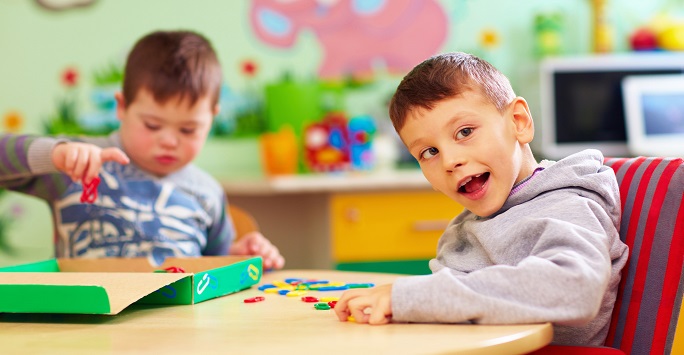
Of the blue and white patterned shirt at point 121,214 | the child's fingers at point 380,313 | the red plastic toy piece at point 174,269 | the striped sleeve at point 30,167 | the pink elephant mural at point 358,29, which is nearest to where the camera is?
the child's fingers at point 380,313

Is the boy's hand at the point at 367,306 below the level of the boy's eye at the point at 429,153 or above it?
below

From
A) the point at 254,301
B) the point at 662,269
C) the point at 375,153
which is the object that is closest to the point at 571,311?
the point at 662,269

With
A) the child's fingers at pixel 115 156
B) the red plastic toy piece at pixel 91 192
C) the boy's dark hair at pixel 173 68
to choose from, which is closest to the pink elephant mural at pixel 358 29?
the boy's dark hair at pixel 173 68

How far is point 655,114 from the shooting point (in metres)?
3.18

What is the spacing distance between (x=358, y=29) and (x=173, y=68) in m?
1.79

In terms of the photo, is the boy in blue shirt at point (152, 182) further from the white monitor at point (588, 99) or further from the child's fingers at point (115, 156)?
the white monitor at point (588, 99)

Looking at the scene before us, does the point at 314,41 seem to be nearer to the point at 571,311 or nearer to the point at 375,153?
the point at 375,153

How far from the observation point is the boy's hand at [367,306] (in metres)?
0.94

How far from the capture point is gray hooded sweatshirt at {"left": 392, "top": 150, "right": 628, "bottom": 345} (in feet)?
2.97

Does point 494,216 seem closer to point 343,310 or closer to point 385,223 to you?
point 343,310

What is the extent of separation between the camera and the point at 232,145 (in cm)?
331

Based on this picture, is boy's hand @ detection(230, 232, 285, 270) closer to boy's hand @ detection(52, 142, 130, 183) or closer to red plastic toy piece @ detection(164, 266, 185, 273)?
red plastic toy piece @ detection(164, 266, 185, 273)

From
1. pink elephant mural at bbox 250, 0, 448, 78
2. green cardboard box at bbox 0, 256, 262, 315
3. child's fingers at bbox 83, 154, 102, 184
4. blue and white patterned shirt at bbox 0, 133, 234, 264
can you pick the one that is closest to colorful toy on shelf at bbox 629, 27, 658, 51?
pink elephant mural at bbox 250, 0, 448, 78

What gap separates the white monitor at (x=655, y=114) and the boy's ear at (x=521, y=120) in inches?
84.0
